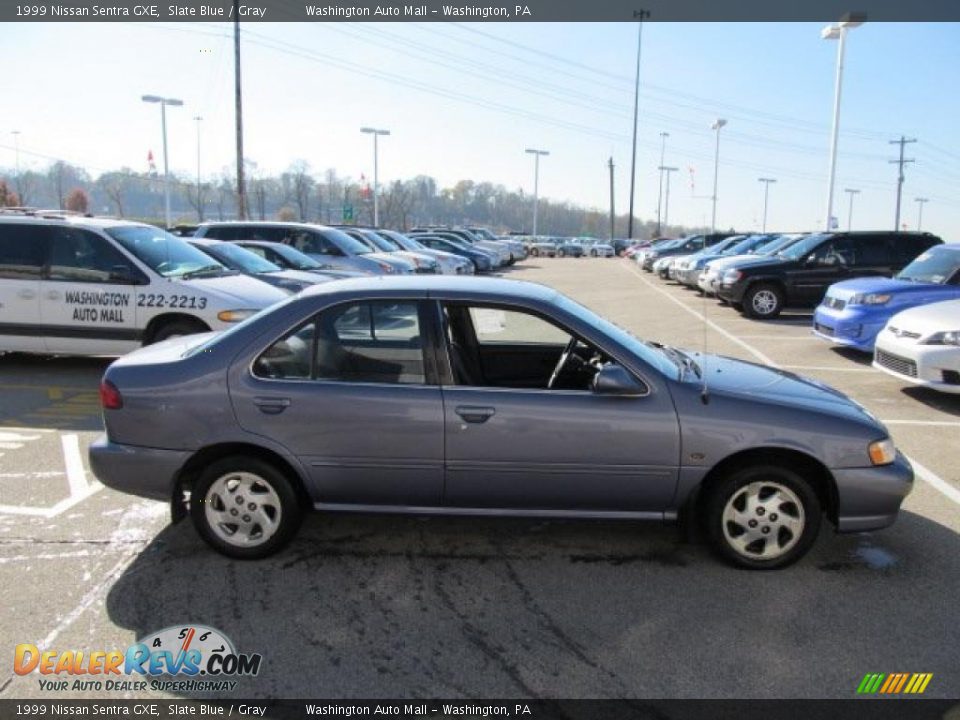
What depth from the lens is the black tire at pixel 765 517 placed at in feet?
12.9

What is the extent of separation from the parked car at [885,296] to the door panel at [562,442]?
7.55 m

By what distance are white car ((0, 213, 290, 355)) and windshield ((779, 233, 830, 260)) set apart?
11.2m

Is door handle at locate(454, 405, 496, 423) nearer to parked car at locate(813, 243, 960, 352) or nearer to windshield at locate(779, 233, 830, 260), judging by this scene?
parked car at locate(813, 243, 960, 352)

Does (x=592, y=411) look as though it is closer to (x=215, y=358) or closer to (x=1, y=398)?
(x=215, y=358)

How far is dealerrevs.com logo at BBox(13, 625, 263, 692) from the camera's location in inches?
120

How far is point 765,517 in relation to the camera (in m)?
3.97

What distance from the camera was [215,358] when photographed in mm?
4047

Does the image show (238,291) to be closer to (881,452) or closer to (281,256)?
(281,256)

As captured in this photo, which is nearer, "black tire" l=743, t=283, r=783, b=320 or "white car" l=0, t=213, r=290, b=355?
"white car" l=0, t=213, r=290, b=355

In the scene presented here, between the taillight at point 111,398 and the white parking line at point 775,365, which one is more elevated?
the taillight at point 111,398

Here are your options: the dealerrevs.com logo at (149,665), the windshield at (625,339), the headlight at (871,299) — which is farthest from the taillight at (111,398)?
the headlight at (871,299)

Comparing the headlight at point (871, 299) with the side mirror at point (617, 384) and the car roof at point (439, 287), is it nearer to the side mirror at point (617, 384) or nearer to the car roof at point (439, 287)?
the car roof at point (439, 287)

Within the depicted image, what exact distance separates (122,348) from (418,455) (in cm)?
575

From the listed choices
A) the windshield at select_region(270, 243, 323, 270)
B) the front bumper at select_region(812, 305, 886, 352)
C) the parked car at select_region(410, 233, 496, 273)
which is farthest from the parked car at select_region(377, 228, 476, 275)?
the front bumper at select_region(812, 305, 886, 352)
